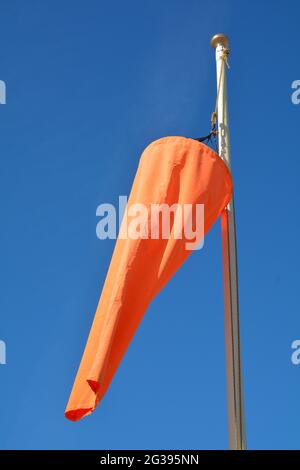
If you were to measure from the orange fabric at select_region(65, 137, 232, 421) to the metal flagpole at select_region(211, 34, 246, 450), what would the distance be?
246 millimetres

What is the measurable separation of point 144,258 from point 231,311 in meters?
0.87

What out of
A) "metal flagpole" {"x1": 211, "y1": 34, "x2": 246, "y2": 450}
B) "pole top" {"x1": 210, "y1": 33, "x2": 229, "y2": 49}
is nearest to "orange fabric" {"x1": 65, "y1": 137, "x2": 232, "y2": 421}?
"metal flagpole" {"x1": 211, "y1": 34, "x2": 246, "y2": 450}

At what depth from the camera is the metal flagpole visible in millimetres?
6281

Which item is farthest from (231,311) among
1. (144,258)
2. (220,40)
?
(220,40)

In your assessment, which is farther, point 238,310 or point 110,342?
point 238,310

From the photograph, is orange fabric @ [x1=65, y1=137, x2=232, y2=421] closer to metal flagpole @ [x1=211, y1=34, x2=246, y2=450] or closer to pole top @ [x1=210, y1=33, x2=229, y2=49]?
metal flagpole @ [x1=211, y1=34, x2=246, y2=450]

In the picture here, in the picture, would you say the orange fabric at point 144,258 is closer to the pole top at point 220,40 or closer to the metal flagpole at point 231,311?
the metal flagpole at point 231,311

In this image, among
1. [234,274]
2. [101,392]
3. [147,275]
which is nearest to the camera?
[101,392]

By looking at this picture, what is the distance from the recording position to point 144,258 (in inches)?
257
